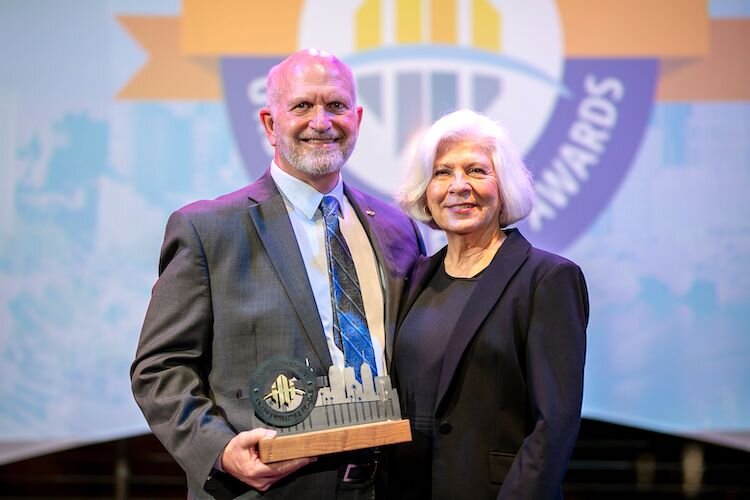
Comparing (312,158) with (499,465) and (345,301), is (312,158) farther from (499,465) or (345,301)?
(499,465)

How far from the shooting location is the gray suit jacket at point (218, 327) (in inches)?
81.8

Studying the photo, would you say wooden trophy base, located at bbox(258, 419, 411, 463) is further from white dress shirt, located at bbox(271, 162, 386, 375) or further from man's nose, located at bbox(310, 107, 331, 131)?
man's nose, located at bbox(310, 107, 331, 131)

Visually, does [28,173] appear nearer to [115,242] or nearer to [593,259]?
[115,242]

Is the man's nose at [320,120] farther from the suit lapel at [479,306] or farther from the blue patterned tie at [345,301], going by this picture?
the suit lapel at [479,306]

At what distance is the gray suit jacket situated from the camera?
6.82 ft

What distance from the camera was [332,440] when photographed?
1.90m

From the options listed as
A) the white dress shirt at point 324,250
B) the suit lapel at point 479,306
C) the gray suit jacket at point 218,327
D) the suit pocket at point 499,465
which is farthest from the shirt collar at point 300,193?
the suit pocket at point 499,465

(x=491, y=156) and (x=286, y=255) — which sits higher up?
(x=491, y=156)

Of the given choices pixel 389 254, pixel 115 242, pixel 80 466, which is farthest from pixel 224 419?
pixel 80 466

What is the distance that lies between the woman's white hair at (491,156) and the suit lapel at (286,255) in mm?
379

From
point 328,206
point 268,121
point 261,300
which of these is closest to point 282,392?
point 261,300

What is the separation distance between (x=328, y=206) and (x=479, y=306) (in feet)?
1.82

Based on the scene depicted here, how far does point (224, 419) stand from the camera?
2.13m

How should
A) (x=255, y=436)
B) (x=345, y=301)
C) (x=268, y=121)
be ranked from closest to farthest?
(x=255, y=436)
(x=345, y=301)
(x=268, y=121)
